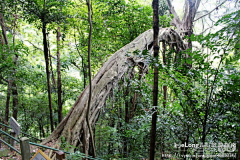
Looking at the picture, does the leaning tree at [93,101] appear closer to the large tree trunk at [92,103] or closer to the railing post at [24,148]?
the large tree trunk at [92,103]

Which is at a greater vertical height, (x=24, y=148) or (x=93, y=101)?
(x=93, y=101)

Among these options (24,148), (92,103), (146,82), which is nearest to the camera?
(24,148)

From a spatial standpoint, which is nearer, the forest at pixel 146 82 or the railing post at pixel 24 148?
the railing post at pixel 24 148

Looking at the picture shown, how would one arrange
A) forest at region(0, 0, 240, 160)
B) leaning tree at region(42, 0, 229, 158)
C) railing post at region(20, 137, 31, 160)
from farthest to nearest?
1. leaning tree at region(42, 0, 229, 158)
2. forest at region(0, 0, 240, 160)
3. railing post at region(20, 137, 31, 160)

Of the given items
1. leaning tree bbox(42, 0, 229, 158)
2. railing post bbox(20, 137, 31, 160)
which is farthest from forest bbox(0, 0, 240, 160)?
railing post bbox(20, 137, 31, 160)

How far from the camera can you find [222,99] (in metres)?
1.91

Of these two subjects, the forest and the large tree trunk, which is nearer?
the forest

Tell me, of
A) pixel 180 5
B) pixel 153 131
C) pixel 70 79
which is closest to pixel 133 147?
pixel 153 131

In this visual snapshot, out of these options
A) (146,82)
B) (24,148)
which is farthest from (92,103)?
(24,148)

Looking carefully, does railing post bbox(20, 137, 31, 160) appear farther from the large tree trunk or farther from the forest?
the large tree trunk

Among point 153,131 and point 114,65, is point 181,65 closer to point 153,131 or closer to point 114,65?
point 153,131

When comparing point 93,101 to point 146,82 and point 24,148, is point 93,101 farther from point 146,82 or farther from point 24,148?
point 24,148

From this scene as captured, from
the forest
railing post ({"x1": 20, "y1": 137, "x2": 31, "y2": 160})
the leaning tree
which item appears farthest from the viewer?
the leaning tree

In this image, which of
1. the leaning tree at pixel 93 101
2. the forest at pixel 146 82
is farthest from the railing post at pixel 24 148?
the leaning tree at pixel 93 101
